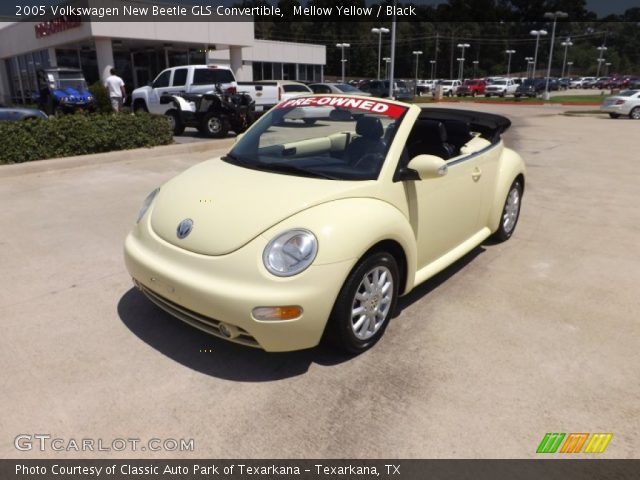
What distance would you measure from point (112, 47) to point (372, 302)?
95.1 ft

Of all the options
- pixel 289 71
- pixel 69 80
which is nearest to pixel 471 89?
pixel 289 71

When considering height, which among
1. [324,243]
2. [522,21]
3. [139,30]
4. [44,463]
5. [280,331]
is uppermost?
[522,21]

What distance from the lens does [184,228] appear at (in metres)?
3.09

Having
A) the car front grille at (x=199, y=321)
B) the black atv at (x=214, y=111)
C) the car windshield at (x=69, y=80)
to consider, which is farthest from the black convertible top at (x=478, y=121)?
the car windshield at (x=69, y=80)

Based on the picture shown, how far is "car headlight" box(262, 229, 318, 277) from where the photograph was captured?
2.74 meters

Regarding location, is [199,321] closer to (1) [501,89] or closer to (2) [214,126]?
(2) [214,126]

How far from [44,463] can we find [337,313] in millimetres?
1657

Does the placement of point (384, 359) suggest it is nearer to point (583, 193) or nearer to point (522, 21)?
point (583, 193)

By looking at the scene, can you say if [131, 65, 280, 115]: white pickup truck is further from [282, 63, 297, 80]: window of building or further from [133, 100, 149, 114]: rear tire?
[282, 63, 297, 80]: window of building

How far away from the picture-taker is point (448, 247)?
4.07 metres

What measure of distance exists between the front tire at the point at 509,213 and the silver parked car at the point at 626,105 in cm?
2156

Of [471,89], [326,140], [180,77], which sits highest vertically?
[180,77]

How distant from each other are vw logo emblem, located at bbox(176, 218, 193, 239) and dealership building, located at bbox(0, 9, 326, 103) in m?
23.8

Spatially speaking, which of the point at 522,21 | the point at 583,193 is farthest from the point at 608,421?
the point at 522,21
